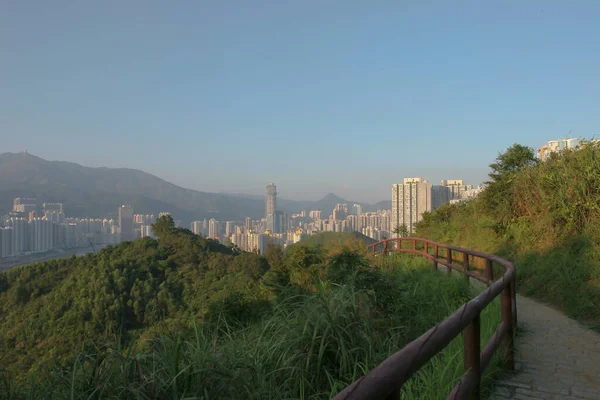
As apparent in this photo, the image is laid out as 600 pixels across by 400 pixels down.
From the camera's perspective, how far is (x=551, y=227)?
10117 mm

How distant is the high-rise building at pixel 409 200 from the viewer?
134 feet

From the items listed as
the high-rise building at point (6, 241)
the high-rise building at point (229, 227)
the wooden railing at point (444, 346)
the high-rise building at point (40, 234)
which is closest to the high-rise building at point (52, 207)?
the high-rise building at point (40, 234)

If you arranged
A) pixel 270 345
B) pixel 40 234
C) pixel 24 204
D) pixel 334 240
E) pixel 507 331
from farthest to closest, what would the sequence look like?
pixel 24 204 → pixel 40 234 → pixel 334 240 → pixel 507 331 → pixel 270 345

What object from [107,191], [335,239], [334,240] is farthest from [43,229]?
[107,191]

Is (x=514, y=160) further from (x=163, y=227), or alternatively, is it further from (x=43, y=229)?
(x=43, y=229)

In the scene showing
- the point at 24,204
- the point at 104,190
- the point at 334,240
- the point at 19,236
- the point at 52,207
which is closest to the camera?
the point at 334,240

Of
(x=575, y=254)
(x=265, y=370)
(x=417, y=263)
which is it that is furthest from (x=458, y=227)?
(x=265, y=370)

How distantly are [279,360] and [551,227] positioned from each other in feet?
29.7

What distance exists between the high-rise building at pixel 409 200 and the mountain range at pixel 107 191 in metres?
35.9

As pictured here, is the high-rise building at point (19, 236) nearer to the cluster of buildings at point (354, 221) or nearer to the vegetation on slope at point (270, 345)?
the cluster of buildings at point (354, 221)

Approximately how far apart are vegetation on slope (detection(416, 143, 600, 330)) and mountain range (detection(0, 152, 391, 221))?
204ft

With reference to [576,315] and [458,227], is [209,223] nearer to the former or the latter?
[458,227]

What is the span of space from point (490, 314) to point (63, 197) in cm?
8161

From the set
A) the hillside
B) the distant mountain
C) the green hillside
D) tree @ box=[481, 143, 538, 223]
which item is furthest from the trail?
the distant mountain
